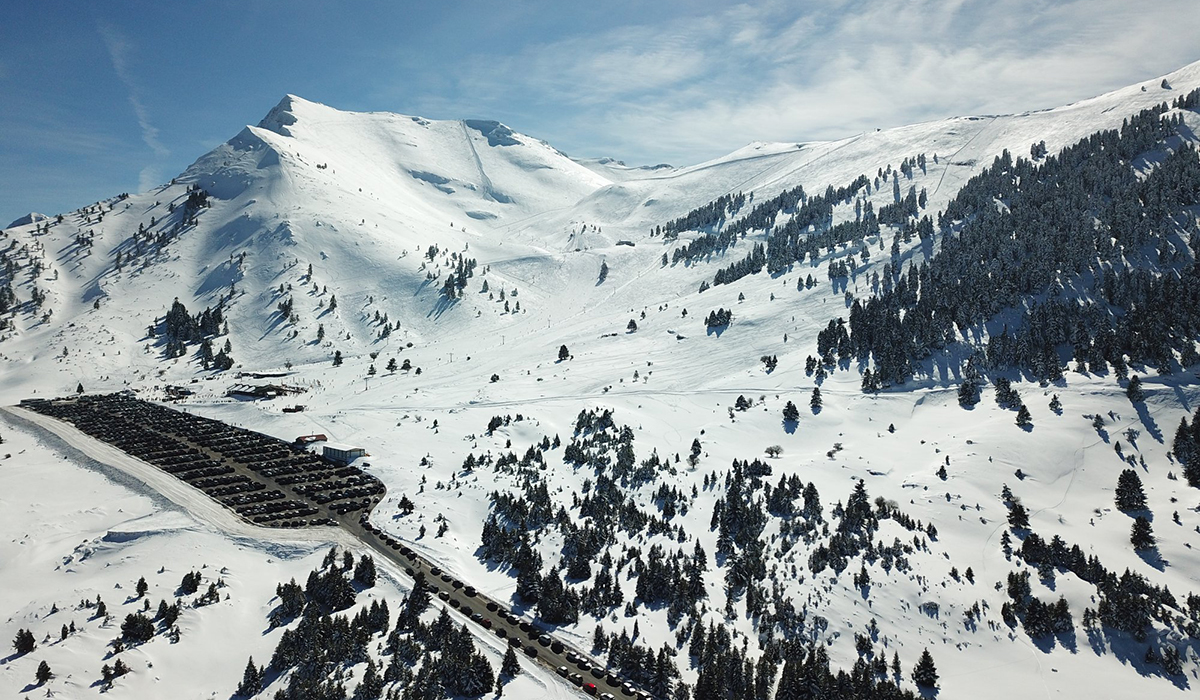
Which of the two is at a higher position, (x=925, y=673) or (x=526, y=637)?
(x=526, y=637)

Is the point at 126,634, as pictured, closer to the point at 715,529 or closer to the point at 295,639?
the point at 295,639

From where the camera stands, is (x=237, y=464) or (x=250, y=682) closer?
(x=250, y=682)

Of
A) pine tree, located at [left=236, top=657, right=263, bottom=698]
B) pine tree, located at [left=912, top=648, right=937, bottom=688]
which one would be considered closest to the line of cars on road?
pine tree, located at [left=236, top=657, right=263, bottom=698]

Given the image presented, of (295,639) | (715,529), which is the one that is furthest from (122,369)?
(715,529)

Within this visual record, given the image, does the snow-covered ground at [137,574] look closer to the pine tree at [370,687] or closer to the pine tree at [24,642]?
the pine tree at [24,642]

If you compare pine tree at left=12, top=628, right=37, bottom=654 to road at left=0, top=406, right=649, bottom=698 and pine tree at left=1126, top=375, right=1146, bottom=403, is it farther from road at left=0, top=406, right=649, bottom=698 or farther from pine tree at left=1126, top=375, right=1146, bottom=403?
pine tree at left=1126, top=375, right=1146, bottom=403

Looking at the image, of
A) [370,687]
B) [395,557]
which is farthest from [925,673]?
[395,557]

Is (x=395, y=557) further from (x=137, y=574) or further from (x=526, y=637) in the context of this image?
(x=137, y=574)

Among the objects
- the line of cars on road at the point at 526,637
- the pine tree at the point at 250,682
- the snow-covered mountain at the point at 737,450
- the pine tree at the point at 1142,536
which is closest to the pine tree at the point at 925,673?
the snow-covered mountain at the point at 737,450
